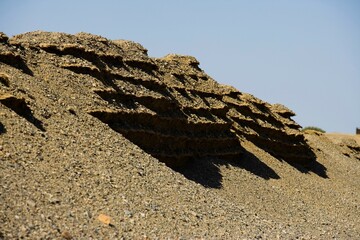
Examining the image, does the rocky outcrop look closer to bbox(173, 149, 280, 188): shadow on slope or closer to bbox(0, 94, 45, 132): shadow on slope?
bbox(0, 94, 45, 132): shadow on slope

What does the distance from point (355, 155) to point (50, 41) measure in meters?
34.2

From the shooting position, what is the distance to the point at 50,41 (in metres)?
28.5

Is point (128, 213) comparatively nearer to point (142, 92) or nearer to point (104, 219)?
point (104, 219)

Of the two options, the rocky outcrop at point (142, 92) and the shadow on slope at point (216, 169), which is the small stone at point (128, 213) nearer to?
the rocky outcrop at point (142, 92)

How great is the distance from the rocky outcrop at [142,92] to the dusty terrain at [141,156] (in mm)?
66

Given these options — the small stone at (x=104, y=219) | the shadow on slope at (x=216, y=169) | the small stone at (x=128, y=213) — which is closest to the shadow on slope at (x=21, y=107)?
the small stone at (x=128, y=213)

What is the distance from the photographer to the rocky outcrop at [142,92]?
2672 cm

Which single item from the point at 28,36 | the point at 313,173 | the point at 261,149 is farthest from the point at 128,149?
the point at 313,173

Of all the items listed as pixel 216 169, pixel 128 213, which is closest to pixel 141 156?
pixel 128 213

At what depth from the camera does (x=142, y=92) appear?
2975 centimetres

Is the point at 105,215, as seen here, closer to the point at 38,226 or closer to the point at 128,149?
the point at 38,226

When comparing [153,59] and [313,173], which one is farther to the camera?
[313,173]

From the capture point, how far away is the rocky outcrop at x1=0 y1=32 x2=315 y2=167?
26.7 m

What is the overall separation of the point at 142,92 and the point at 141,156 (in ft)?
20.4
